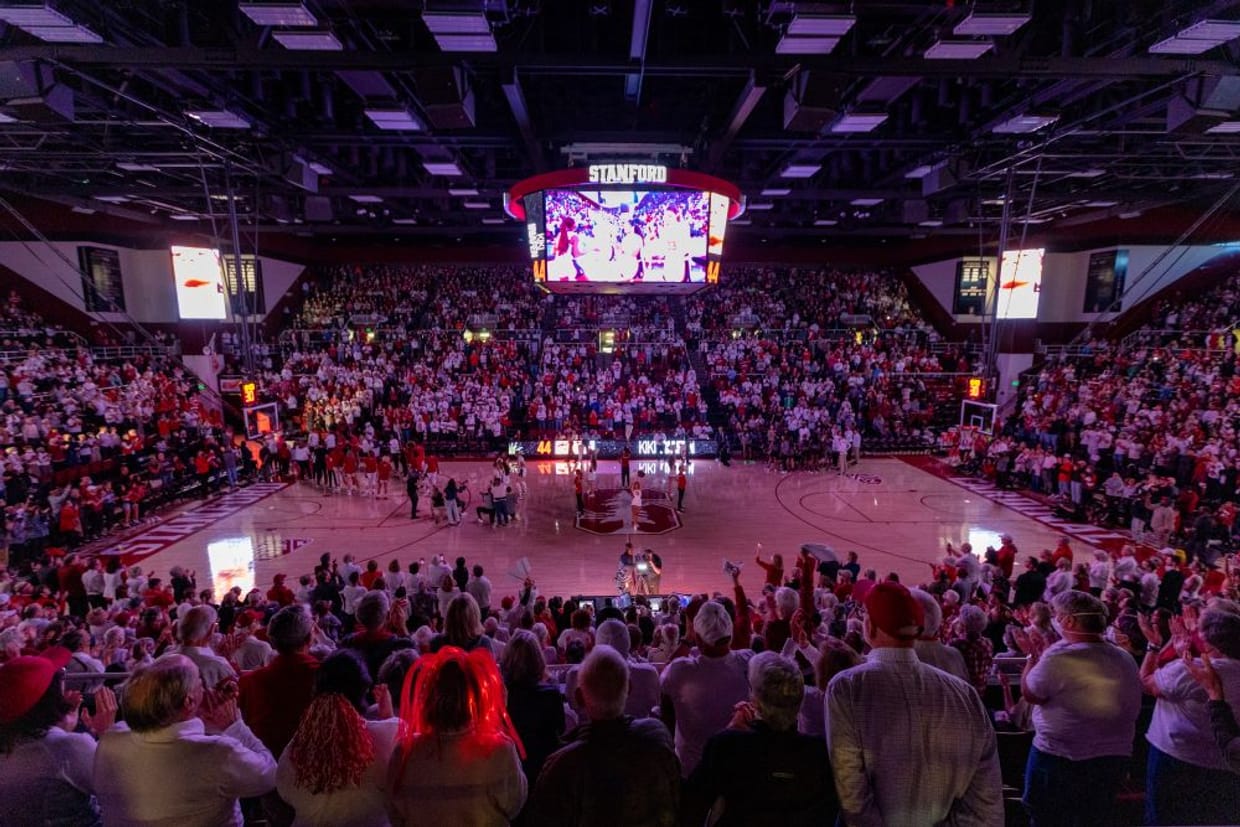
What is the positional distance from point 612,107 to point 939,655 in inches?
475

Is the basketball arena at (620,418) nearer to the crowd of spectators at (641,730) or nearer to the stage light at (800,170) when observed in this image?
the crowd of spectators at (641,730)

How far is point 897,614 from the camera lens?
2.26 metres

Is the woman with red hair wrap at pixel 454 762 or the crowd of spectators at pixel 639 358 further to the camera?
the crowd of spectators at pixel 639 358

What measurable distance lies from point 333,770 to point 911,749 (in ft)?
6.27

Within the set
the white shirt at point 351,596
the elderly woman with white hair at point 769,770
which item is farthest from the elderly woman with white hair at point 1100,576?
the white shirt at point 351,596

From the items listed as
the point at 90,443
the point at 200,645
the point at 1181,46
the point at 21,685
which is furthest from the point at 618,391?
the point at 21,685

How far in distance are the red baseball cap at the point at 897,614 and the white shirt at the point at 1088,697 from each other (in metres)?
1.29

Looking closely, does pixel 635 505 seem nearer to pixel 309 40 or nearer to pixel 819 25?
pixel 819 25

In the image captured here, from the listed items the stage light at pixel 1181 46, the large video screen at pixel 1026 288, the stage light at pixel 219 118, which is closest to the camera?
the stage light at pixel 1181 46

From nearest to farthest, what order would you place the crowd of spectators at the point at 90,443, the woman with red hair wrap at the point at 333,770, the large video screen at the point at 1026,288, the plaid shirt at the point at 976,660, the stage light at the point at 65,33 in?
the woman with red hair wrap at the point at 333,770 → the plaid shirt at the point at 976,660 → the stage light at the point at 65,33 → the crowd of spectators at the point at 90,443 → the large video screen at the point at 1026,288

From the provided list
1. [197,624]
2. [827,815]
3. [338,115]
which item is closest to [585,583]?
[197,624]

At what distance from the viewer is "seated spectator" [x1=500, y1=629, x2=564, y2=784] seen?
2844 millimetres

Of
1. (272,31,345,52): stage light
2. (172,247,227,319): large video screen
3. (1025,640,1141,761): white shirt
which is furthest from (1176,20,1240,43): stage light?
(172,247,227,319): large video screen

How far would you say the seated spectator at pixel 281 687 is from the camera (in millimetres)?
3043
